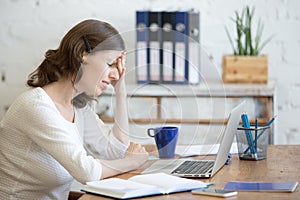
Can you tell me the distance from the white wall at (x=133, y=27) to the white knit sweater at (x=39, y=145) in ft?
4.59

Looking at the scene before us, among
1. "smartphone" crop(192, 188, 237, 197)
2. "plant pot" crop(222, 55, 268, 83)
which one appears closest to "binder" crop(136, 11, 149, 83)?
"smartphone" crop(192, 188, 237, 197)

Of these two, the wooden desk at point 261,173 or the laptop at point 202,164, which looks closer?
the wooden desk at point 261,173

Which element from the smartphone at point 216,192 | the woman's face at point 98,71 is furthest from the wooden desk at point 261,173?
the woman's face at point 98,71

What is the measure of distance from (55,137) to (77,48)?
11.5 inches

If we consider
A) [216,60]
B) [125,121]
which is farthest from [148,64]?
[216,60]

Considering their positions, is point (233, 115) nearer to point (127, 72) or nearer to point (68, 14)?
point (127, 72)

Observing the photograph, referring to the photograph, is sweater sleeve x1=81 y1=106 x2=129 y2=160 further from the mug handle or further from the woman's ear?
the woman's ear

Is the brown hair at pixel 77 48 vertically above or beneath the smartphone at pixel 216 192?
above

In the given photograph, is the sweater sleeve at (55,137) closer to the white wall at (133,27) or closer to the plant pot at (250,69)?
the plant pot at (250,69)

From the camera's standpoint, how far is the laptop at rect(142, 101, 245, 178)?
1.63 metres

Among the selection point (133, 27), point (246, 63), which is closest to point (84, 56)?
point (246, 63)

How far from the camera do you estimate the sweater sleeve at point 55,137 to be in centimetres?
163

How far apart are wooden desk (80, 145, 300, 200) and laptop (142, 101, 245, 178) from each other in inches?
1.0

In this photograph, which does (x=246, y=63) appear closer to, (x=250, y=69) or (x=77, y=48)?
(x=250, y=69)
